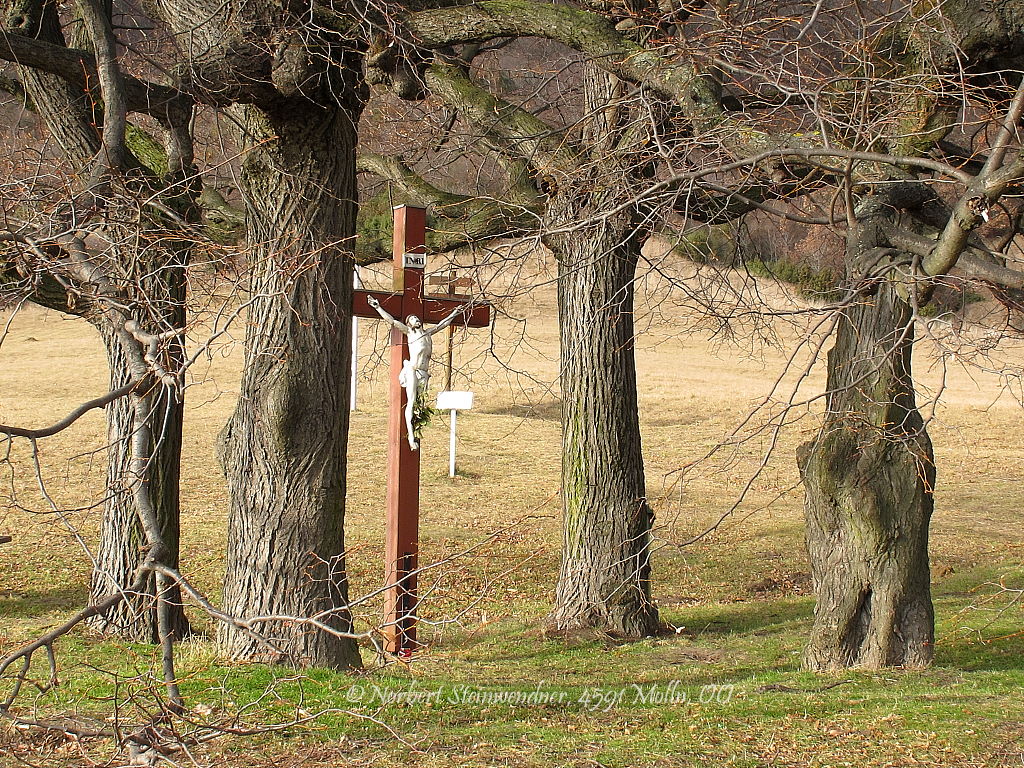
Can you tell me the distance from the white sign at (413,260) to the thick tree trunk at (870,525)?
9.41 feet

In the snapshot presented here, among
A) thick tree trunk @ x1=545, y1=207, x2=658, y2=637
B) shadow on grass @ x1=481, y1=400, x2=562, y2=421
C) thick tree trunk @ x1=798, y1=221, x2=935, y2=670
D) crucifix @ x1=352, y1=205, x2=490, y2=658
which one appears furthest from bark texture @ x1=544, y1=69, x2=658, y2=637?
shadow on grass @ x1=481, y1=400, x2=562, y2=421

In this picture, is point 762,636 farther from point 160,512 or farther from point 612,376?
point 160,512

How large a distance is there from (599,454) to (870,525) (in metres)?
2.25

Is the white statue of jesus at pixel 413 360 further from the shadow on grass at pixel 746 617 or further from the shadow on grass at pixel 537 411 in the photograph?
the shadow on grass at pixel 537 411

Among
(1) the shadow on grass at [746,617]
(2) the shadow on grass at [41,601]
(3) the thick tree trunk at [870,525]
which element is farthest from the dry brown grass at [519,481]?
(3) the thick tree trunk at [870,525]

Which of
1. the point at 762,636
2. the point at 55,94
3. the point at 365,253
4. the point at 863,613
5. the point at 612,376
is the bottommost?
the point at 762,636

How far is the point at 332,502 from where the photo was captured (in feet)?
21.4

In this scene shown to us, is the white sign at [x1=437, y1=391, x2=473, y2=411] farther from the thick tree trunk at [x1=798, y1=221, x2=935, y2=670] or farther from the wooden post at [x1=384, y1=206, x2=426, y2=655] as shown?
the thick tree trunk at [x1=798, y1=221, x2=935, y2=670]

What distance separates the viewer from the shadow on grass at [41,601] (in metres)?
9.13

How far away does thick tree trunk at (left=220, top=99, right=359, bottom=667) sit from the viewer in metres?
6.40

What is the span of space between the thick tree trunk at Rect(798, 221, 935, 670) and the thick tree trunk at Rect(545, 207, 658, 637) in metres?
1.60

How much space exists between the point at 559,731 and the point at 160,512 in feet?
11.9

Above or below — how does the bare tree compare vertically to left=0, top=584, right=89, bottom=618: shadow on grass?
above

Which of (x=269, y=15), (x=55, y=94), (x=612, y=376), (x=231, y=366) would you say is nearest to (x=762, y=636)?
(x=612, y=376)
